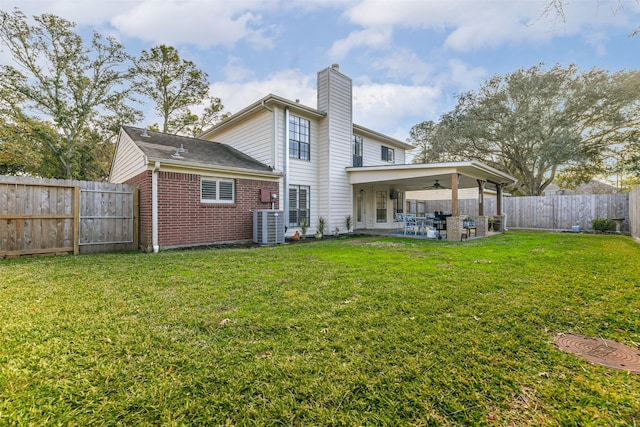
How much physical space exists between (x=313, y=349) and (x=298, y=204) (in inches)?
370

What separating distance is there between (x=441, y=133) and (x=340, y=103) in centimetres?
1315

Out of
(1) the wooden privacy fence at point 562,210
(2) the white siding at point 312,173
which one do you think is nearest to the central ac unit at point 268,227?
(2) the white siding at point 312,173

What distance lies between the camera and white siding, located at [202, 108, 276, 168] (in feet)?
35.8

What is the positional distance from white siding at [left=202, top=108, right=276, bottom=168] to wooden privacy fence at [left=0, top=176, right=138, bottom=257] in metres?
4.69

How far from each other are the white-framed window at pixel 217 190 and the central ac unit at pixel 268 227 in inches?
41.1

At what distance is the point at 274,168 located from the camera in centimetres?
1079

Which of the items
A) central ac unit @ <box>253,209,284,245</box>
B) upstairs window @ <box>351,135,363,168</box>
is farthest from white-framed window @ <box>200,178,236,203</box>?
upstairs window @ <box>351,135,363,168</box>

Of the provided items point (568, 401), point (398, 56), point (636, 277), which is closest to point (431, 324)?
point (568, 401)

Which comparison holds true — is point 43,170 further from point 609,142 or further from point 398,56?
point 609,142

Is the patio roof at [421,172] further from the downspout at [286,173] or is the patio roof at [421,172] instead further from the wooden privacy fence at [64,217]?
the wooden privacy fence at [64,217]

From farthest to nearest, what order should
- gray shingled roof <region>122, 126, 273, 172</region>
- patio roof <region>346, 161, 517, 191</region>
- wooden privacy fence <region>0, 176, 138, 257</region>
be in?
1. patio roof <region>346, 161, 517, 191</region>
2. gray shingled roof <region>122, 126, 273, 172</region>
3. wooden privacy fence <region>0, 176, 138, 257</region>

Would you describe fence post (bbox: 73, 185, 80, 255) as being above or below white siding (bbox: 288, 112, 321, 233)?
below

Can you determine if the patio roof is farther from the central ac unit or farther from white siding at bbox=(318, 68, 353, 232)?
the central ac unit

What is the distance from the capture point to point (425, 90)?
1489 cm
